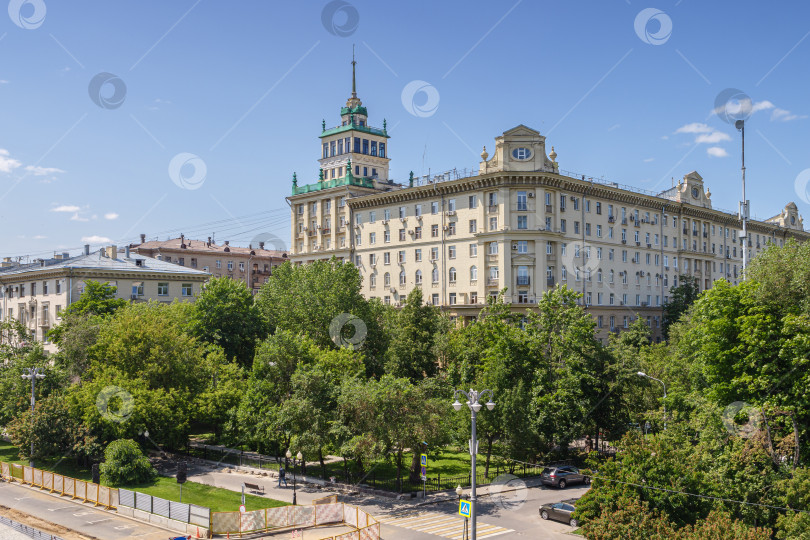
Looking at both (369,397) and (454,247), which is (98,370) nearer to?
(369,397)

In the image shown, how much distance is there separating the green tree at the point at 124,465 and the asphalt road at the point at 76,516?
2.53 meters

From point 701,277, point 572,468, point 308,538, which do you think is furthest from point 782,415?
point 701,277

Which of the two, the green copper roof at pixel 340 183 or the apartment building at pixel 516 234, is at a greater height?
the green copper roof at pixel 340 183

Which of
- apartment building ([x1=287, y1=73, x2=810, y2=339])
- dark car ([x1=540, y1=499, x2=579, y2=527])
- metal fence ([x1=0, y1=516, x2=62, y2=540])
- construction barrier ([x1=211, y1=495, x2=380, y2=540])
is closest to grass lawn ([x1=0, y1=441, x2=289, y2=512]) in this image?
construction barrier ([x1=211, y1=495, x2=380, y2=540])

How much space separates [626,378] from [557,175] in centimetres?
3272

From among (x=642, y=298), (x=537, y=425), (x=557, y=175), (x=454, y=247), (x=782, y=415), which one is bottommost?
(x=537, y=425)

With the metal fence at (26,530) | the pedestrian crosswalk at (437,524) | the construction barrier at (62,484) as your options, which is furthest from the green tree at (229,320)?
the pedestrian crosswalk at (437,524)

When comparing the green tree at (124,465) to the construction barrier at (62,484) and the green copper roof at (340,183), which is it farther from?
the green copper roof at (340,183)

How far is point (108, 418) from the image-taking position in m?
43.5

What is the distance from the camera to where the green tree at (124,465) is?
40.8m

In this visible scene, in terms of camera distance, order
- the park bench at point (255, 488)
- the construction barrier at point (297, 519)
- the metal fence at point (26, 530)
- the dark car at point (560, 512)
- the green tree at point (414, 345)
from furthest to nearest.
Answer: the green tree at point (414, 345) < the park bench at point (255, 488) < the dark car at point (560, 512) < the construction barrier at point (297, 519) < the metal fence at point (26, 530)

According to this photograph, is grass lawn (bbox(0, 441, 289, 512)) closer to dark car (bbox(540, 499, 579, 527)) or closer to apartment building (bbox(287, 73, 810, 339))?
dark car (bbox(540, 499, 579, 527))

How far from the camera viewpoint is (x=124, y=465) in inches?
1619

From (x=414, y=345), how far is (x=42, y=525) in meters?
28.3
